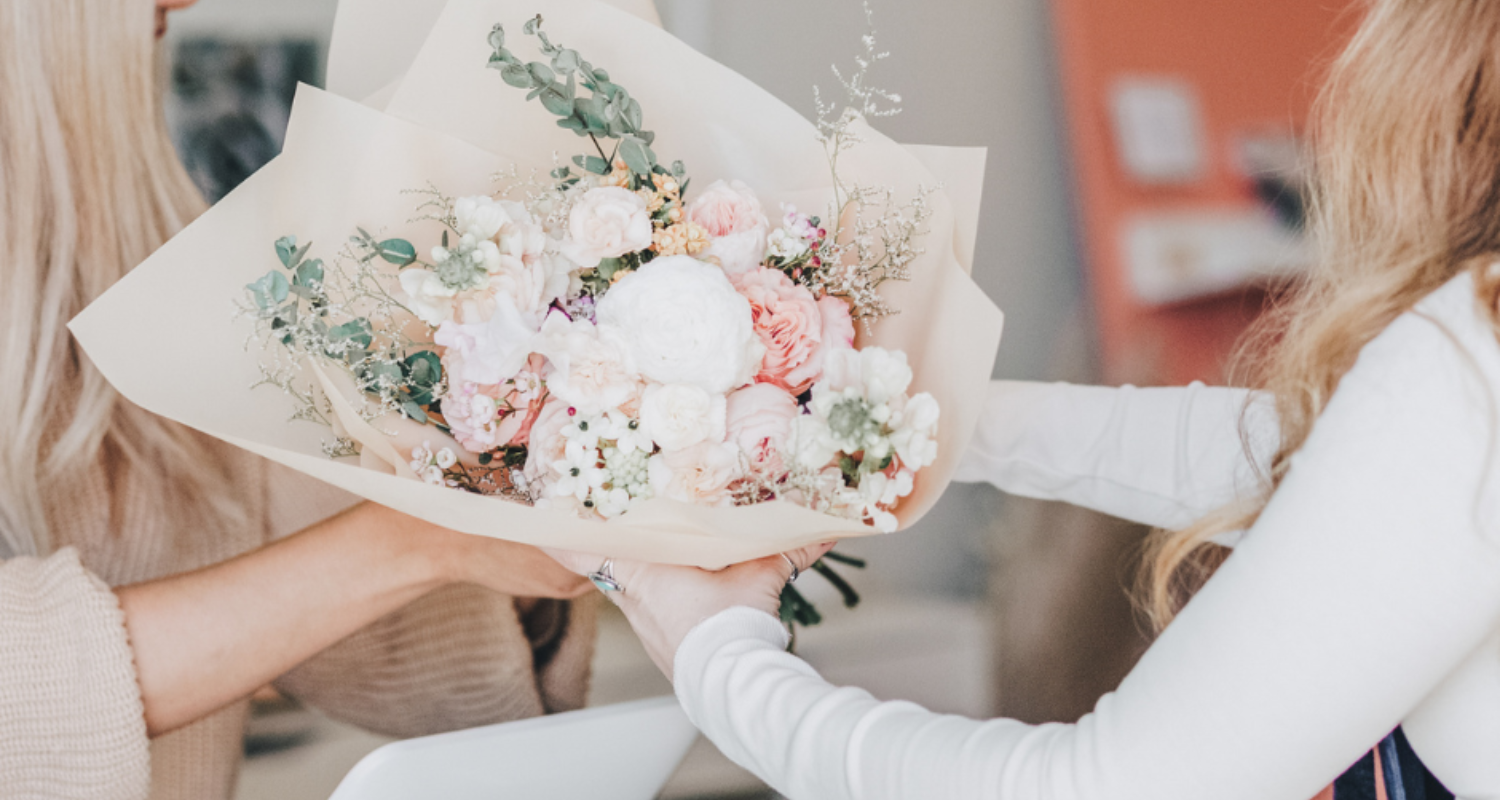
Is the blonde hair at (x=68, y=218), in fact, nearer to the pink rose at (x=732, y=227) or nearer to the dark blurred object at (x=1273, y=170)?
the pink rose at (x=732, y=227)

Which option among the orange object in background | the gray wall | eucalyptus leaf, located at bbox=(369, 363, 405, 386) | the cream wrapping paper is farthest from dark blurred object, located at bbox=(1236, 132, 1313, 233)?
eucalyptus leaf, located at bbox=(369, 363, 405, 386)

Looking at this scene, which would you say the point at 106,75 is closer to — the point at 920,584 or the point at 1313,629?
the point at 1313,629

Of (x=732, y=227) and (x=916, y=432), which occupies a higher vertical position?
(x=732, y=227)

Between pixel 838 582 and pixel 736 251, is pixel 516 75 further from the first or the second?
pixel 838 582

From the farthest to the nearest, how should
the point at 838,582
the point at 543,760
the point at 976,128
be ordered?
the point at 976,128, the point at 838,582, the point at 543,760

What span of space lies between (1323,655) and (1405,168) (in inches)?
14.3

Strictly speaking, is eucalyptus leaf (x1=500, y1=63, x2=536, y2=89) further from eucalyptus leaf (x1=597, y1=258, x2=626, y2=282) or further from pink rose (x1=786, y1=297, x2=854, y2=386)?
pink rose (x1=786, y1=297, x2=854, y2=386)

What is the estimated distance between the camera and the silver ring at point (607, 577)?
73cm

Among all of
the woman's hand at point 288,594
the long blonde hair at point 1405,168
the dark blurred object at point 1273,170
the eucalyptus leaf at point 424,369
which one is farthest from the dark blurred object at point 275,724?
the dark blurred object at point 1273,170

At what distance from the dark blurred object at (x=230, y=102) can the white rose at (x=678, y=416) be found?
A: 56cm

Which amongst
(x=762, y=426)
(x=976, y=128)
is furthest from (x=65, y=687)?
(x=976, y=128)

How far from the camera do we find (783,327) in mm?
632

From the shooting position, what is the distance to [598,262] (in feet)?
2.10

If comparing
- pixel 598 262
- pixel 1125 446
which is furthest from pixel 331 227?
pixel 1125 446
